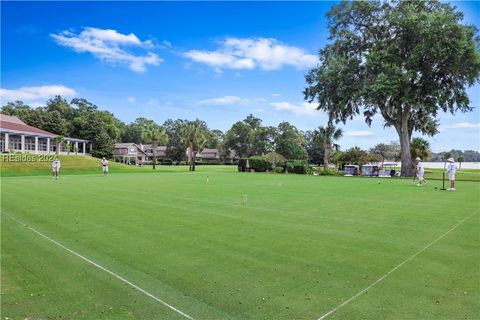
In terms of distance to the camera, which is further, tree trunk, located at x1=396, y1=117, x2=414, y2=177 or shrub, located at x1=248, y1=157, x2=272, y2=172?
shrub, located at x1=248, y1=157, x2=272, y2=172

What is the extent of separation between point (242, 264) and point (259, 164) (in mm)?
45521

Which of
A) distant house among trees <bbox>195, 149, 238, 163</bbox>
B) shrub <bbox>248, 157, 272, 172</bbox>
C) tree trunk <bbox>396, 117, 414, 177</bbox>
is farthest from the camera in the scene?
distant house among trees <bbox>195, 149, 238, 163</bbox>

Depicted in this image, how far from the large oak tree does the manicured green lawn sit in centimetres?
2581

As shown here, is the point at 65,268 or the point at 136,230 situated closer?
the point at 65,268

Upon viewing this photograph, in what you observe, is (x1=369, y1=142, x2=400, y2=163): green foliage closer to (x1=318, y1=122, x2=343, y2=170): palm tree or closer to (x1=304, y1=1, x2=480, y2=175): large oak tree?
(x1=318, y1=122, x2=343, y2=170): palm tree

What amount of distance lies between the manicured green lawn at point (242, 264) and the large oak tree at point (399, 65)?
25.8 meters

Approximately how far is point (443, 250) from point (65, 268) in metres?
6.28

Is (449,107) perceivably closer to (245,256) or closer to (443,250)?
(443,250)

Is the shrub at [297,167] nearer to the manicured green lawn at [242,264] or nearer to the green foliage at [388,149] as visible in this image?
the manicured green lawn at [242,264]

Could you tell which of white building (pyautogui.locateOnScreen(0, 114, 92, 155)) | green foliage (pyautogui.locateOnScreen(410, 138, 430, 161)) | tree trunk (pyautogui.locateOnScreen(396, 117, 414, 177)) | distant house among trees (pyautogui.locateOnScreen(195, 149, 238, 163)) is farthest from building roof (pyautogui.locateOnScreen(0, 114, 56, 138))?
green foliage (pyautogui.locateOnScreen(410, 138, 430, 161))

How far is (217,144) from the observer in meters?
126

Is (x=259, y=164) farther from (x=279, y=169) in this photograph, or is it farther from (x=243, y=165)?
(x=279, y=169)

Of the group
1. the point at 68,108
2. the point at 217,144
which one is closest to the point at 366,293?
the point at 68,108

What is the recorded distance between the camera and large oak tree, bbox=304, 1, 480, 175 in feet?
105
